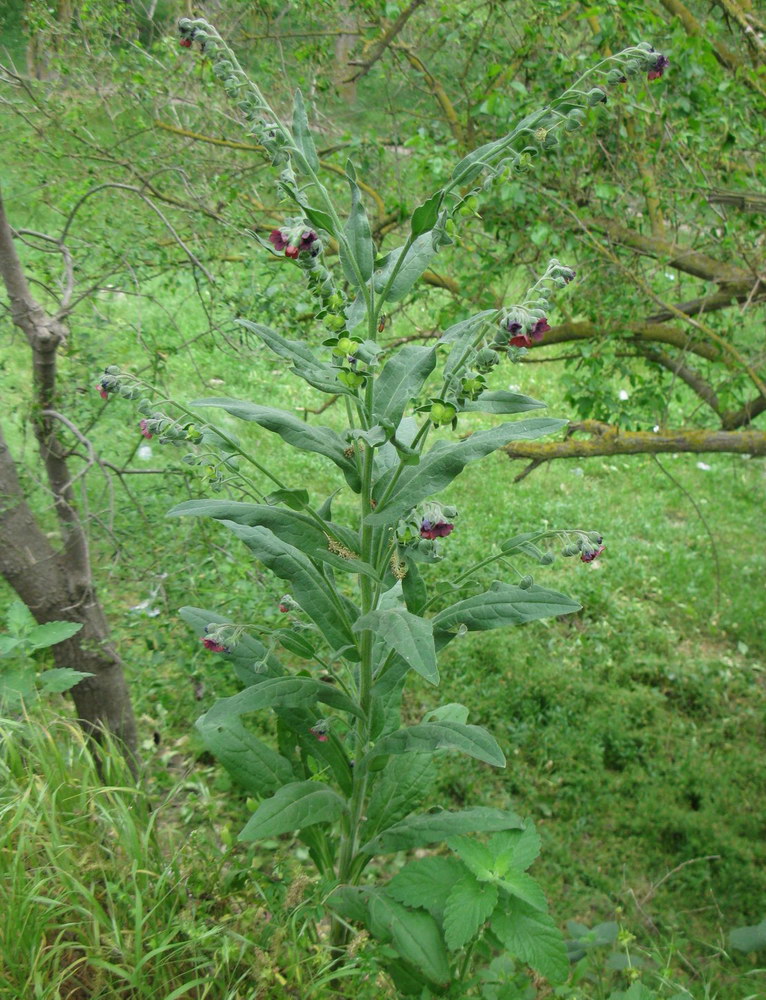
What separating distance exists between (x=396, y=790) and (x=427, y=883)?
27 cm

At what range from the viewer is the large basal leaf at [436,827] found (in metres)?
2.14

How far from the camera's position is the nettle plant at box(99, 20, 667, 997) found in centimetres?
157

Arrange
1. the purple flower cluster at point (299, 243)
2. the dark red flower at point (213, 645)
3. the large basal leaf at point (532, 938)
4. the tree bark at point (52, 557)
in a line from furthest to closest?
the tree bark at point (52, 557) < the large basal leaf at point (532, 938) < the dark red flower at point (213, 645) < the purple flower cluster at point (299, 243)

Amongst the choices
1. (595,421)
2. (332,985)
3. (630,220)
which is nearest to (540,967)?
(332,985)

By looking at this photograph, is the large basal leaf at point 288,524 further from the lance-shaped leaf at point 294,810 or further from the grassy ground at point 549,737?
the grassy ground at point 549,737

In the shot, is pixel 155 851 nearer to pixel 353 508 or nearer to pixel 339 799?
pixel 339 799

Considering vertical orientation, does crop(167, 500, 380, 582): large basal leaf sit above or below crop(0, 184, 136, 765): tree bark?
above

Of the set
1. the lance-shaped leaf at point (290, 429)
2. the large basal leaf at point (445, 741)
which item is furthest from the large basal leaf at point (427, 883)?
the lance-shaped leaf at point (290, 429)

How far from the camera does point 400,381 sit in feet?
5.48

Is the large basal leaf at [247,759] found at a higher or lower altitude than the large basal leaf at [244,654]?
lower

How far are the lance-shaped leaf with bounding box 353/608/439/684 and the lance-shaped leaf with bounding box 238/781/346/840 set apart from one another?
22.7 inches

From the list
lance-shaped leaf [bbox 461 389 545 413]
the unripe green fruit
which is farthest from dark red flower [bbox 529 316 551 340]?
the unripe green fruit

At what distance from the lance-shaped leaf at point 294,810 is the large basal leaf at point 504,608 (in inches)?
21.4

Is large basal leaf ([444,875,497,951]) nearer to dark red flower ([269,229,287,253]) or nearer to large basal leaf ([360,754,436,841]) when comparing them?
large basal leaf ([360,754,436,841])
